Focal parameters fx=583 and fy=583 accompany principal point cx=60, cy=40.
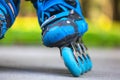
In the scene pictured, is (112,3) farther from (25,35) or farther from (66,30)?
(66,30)

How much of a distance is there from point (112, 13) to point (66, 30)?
22.4 ft

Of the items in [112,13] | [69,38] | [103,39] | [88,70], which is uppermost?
[69,38]

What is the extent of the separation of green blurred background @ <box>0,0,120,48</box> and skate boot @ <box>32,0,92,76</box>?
118 inches

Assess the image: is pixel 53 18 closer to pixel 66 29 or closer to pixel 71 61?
pixel 66 29

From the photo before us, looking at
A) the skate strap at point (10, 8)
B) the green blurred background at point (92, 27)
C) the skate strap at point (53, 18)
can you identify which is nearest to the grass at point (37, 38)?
the green blurred background at point (92, 27)

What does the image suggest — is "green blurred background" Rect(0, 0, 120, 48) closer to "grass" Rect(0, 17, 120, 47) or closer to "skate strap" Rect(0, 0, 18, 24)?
"grass" Rect(0, 17, 120, 47)

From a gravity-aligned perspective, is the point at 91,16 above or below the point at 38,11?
below

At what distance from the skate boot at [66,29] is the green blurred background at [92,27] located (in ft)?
9.82

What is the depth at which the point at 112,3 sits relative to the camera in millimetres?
8914

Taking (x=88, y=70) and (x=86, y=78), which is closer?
(x=86, y=78)

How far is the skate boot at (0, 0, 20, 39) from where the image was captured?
220 cm

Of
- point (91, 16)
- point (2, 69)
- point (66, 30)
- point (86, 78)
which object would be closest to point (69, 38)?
point (66, 30)

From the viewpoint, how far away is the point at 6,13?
88.2 inches

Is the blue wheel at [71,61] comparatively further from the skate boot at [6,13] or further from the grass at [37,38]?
the grass at [37,38]
